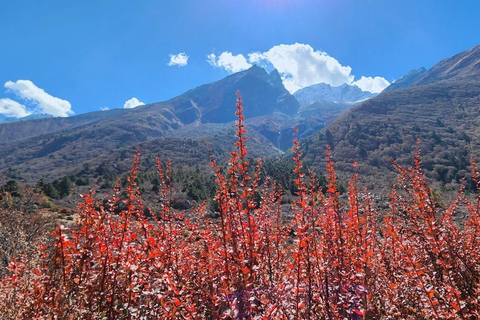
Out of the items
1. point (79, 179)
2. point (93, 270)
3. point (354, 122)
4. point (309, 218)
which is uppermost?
point (354, 122)

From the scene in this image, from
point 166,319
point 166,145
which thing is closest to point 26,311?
point 166,319

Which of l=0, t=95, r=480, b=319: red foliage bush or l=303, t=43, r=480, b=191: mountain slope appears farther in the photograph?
l=303, t=43, r=480, b=191: mountain slope

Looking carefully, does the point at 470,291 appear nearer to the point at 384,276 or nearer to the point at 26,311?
the point at 384,276

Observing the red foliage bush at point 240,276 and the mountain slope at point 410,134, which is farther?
the mountain slope at point 410,134

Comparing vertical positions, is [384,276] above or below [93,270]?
below

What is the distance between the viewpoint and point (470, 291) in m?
3.92

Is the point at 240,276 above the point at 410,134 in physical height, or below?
below

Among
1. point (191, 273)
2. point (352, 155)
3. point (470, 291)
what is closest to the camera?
point (470, 291)

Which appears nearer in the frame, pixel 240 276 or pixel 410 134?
pixel 240 276

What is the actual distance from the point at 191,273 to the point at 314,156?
316 feet

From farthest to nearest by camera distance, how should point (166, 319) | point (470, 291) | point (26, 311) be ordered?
point (470, 291)
point (26, 311)
point (166, 319)

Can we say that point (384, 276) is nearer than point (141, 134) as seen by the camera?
Yes

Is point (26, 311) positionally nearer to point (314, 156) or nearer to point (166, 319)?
point (166, 319)

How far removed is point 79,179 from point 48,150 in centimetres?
13498
